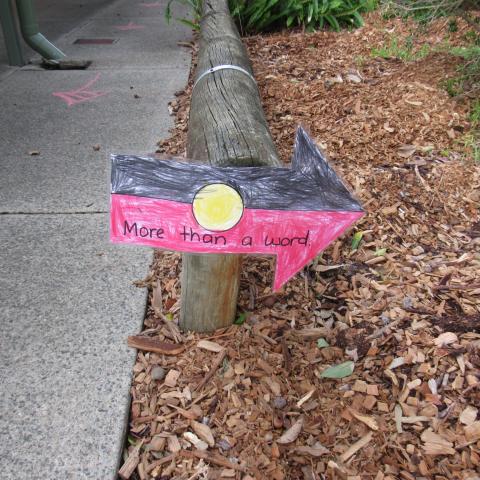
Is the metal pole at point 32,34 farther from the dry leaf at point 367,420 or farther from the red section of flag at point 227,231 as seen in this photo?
the dry leaf at point 367,420

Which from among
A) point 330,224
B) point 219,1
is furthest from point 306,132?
point 219,1

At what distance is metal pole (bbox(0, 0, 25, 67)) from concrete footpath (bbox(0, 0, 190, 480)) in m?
0.25

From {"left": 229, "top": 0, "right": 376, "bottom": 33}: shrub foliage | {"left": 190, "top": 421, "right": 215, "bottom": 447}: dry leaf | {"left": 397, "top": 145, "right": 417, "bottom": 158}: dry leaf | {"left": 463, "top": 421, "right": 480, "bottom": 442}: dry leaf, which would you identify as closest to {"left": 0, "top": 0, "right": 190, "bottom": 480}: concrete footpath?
{"left": 190, "top": 421, "right": 215, "bottom": 447}: dry leaf

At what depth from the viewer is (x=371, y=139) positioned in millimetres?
3248

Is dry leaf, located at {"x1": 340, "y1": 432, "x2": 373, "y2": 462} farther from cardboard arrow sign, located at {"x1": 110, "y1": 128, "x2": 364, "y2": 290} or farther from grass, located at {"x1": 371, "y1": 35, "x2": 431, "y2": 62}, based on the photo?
grass, located at {"x1": 371, "y1": 35, "x2": 431, "y2": 62}

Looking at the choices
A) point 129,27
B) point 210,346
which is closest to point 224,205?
point 210,346

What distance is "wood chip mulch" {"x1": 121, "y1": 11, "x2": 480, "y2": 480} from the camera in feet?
5.22

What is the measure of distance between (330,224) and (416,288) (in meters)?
0.92

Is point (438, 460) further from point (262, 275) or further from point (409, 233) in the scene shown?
point (409, 233)

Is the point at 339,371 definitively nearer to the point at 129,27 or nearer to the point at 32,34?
the point at 32,34

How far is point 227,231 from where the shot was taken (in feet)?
4.63

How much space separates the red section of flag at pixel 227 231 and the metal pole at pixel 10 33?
4.55m

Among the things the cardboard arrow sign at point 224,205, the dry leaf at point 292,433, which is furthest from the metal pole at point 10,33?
the dry leaf at point 292,433

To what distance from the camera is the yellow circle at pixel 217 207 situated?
1383mm
